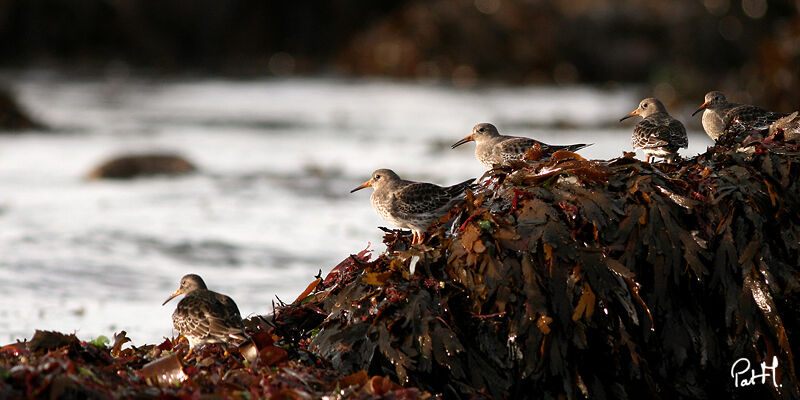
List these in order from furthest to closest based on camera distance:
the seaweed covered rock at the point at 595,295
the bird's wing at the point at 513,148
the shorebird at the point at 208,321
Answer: the bird's wing at the point at 513,148 < the shorebird at the point at 208,321 < the seaweed covered rock at the point at 595,295

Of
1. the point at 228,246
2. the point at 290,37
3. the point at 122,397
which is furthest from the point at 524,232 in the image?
the point at 290,37

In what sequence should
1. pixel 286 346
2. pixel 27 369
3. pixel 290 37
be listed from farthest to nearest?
pixel 290 37
pixel 286 346
pixel 27 369

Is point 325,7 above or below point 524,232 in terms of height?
above

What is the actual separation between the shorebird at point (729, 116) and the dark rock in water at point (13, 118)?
1354 centimetres

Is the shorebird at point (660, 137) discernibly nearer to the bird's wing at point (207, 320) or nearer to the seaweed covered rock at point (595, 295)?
the seaweed covered rock at point (595, 295)

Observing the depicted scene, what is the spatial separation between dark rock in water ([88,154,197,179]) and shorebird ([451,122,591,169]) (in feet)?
23.2

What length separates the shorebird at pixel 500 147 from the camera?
472 centimetres

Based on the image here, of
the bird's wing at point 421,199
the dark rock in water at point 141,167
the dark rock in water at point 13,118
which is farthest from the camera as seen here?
the dark rock in water at point 13,118

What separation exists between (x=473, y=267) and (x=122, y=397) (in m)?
1.50

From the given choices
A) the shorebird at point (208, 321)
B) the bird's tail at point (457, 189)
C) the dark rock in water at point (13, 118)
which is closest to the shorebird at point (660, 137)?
the bird's tail at point (457, 189)

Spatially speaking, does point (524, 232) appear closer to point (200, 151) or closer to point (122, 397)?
point (122, 397)

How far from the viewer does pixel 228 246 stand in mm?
7973
